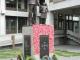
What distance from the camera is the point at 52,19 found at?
131ft

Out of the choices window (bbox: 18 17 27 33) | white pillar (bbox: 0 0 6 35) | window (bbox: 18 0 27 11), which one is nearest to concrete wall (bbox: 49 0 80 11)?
window (bbox: 18 0 27 11)

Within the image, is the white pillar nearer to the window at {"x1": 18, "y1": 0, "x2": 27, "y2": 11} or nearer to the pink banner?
the window at {"x1": 18, "y1": 0, "x2": 27, "y2": 11}

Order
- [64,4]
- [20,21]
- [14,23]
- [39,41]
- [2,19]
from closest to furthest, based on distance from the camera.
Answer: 1. [39,41]
2. [64,4]
3. [2,19]
4. [14,23]
5. [20,21]

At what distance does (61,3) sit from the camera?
3541 cm

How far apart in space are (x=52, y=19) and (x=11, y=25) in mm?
6106

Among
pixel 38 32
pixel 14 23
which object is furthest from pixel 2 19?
pixel 38 32

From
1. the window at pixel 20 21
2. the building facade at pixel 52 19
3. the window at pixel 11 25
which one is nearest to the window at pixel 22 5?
the building facade at pixel 52 19

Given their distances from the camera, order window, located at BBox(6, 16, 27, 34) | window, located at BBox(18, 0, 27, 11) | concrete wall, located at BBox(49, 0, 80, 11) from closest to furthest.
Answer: concrete wall, located at BBox(49, 0, 80, 11), window, located at BBox(6, 16, 27, 34), window, located at BBox(18, 0, 27, 11)

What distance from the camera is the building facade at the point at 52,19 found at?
37.5m

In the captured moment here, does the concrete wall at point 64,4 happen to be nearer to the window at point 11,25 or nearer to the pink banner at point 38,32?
the window at point 11,25

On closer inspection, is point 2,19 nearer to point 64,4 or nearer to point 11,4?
point 11,4

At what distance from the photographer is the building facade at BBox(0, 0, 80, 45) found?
37.5 m

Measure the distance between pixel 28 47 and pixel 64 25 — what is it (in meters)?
31.1

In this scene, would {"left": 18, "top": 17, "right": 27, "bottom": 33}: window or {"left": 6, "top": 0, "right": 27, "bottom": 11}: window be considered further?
{"left": 18, "top": 17, "right": 27, "bottom": 33}: window
